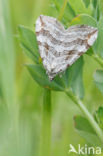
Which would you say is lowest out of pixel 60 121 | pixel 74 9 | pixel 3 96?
pixel 60 121

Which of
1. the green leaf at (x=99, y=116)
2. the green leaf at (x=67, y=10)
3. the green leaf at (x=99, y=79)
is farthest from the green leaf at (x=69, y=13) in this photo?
the green leaf at (x=99, y=116)

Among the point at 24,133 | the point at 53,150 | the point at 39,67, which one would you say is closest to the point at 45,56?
the point at 39,67

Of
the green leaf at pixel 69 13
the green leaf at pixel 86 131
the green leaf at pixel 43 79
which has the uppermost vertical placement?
the green leaf at pixel 69 13

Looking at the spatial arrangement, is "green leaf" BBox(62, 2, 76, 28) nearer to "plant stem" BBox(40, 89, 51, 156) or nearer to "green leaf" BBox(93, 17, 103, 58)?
"green leaf" BBox(93, 17, 103, 58)

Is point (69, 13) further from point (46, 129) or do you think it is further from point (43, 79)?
point (46, 129)

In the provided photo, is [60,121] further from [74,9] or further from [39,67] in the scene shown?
[74,9]

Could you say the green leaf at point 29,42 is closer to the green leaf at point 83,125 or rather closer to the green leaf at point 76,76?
the green leaf at point 76,76

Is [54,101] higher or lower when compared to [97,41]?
lower
